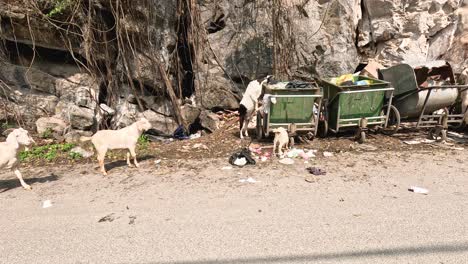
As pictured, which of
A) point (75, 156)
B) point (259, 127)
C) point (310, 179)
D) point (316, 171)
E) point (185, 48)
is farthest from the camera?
point (185, 48)

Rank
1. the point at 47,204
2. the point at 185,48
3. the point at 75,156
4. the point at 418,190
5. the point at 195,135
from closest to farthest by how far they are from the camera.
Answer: the point at 47,204, the point at 418,190, the point at 75,156, the point at 195,135, the point at 185,48

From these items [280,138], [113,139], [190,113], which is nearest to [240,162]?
[280,138]

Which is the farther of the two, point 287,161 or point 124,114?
point 124,114

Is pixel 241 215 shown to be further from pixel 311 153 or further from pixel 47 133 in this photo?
pixel 47 133

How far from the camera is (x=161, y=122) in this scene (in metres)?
7.41

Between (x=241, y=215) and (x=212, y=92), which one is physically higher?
(x=212, y=92)

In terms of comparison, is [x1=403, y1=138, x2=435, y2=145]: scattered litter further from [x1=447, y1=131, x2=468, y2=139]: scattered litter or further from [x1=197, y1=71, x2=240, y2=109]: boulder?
[x1=197, y1=71, x2=240, y2=109]: boulder

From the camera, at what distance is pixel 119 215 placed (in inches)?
137

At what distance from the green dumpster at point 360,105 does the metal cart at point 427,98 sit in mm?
386

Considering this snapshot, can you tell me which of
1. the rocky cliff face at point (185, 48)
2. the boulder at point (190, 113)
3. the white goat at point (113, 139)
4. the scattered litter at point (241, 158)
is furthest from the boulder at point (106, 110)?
the scattered litter at point (241, 158)

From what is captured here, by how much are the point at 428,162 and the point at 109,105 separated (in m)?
6.96

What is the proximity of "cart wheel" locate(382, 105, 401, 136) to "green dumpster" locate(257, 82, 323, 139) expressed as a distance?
1.55 metres

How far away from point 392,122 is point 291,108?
235 cm

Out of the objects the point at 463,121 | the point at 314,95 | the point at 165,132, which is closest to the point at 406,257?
the point at 314,95
